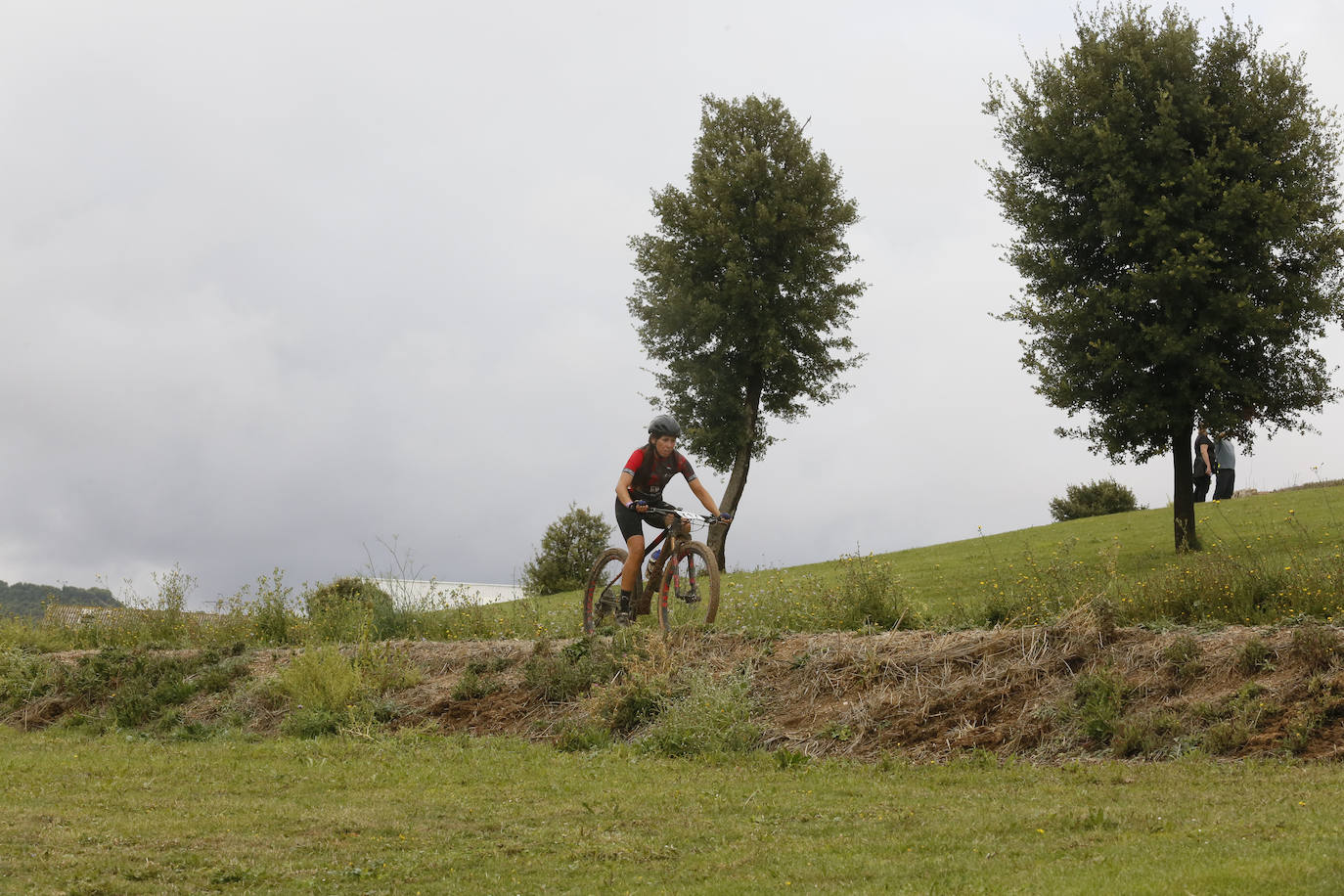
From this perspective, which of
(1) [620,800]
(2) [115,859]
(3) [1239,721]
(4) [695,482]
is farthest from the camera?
(4) [695,482]

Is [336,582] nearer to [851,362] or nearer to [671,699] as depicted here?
[671,699]

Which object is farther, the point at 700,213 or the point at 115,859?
the point at 700,213

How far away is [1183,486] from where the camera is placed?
75.4 ft

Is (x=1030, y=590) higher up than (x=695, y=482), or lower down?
lower down

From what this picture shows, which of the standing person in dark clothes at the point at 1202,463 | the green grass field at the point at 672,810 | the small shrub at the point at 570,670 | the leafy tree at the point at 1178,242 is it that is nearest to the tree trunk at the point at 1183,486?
the leafy tree at the point at 1178,242

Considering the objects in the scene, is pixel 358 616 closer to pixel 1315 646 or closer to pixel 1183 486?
pixel 1315 646

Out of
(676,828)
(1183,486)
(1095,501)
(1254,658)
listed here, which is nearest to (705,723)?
(676,828)

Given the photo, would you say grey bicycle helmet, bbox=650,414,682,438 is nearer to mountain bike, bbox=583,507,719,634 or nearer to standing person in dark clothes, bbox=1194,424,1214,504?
mountain bike, bbox=583,507,719,634

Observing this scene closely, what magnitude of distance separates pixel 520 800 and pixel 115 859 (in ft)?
8.27

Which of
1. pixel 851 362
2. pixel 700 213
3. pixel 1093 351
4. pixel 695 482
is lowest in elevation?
pixel 695 482

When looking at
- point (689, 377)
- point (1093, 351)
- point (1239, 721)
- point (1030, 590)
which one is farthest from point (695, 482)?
point (689, 377)

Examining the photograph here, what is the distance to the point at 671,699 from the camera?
10086mm

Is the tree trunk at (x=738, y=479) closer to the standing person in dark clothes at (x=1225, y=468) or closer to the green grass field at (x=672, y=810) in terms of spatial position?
the standing person in dark clothes at (x=1225, y=468)

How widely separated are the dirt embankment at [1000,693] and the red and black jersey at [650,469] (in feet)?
5.74
